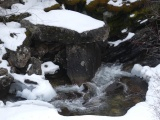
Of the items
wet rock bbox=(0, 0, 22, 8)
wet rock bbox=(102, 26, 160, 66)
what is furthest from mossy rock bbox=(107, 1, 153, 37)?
wet rock bbox=(0, 0, 22, 8)

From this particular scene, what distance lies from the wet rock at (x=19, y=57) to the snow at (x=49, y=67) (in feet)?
Answer: 2.09

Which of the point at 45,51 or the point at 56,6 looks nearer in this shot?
the point at 45,51

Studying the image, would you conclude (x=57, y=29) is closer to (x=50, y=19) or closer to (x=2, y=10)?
(x=50, y=19)

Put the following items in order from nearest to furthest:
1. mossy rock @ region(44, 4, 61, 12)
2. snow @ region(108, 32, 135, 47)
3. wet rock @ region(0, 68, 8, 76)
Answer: wet rock @ region(0, 68, 8, 76) < snow @ region(108, 32, 135, 47) < mossy rock @ region(44, 4, 61, 12)

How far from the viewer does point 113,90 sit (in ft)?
29.7

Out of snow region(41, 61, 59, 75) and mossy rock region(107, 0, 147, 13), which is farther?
mossy rock region(107, 0, 147, 13)

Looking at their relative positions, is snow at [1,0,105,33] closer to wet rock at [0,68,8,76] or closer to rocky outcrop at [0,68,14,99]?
wet rock at [0,68,8,76]

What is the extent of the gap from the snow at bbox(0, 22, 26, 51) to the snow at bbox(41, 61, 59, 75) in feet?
3.42

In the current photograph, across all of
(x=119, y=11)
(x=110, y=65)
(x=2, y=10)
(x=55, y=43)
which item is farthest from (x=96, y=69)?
(x=2, y=10)

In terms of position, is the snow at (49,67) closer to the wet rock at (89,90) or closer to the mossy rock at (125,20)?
the wet rock at (89,90)

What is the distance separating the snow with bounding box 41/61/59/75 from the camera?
31.4ft

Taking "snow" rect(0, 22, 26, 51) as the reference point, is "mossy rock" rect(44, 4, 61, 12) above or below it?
above

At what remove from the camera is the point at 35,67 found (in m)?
9.17

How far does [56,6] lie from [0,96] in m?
3.86
